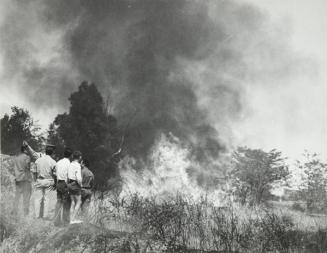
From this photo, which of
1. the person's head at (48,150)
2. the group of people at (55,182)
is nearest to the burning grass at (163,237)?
the group of people at (55,182)

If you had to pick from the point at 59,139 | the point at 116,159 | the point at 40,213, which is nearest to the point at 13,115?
the point at 59,139

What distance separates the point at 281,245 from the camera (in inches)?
290

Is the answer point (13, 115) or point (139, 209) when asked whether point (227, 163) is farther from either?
point (139, 209)

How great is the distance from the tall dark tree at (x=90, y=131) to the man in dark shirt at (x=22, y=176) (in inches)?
887

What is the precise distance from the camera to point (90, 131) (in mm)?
34469

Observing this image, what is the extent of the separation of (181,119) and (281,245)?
35.6 meters

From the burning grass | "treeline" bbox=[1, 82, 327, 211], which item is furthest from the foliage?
the burning grass

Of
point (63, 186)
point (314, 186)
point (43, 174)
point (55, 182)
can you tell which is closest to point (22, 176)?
point (43, 174)

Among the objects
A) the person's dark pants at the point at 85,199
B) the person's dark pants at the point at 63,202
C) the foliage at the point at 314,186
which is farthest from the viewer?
the foliage at the point at 314,186

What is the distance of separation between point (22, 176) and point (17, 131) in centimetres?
2243

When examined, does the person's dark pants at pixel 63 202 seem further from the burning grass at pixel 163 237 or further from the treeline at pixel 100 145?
the treeline at pixel 100 145

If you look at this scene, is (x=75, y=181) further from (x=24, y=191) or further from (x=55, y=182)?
(x=24, y=191)

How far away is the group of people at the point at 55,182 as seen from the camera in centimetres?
897

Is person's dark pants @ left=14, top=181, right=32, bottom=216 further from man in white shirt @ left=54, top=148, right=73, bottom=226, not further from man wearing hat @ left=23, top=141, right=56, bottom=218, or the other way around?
man in white shirt @ left=54, top=148, right=73, bottom=226
